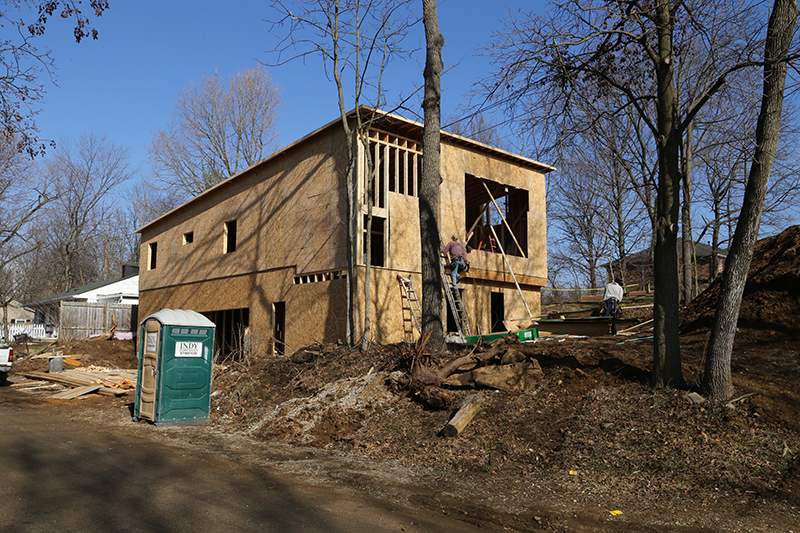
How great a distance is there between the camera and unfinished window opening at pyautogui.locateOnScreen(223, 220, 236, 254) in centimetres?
2025

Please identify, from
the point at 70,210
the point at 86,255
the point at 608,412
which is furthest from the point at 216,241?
the point at 86,255

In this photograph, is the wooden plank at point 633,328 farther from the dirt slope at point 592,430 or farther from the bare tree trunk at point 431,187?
the bare tree trunk at point 431,187

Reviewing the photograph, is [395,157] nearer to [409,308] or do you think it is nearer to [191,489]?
[409,308]

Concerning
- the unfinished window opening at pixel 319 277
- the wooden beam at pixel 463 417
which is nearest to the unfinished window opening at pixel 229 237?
the unfinished window opening at pixel 319 277

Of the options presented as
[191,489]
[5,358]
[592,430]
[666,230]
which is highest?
[666,230]

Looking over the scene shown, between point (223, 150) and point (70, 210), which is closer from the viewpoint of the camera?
point (223, 150)

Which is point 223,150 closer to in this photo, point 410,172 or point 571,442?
point 410,172

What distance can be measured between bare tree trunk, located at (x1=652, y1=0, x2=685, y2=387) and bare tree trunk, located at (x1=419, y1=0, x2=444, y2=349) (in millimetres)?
4433

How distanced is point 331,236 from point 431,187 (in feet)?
14.4

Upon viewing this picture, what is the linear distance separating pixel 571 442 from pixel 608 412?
0.84 metres

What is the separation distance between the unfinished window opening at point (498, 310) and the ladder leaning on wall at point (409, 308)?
13.0 ft

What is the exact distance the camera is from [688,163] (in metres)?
22.1

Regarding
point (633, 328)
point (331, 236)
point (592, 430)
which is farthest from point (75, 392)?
point (633, 328)

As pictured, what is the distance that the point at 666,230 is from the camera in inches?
318
